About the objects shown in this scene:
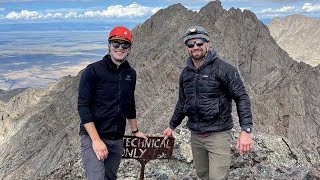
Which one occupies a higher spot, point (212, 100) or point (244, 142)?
point (212, 100)

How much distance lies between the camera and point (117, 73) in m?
6.68

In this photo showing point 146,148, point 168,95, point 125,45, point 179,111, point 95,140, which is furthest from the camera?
point 168,95

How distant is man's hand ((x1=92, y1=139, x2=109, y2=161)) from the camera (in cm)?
649

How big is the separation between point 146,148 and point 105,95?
162cm

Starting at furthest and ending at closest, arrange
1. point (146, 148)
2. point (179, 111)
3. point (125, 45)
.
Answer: point (146, 148) → point (179, 111) → point (125, 45)

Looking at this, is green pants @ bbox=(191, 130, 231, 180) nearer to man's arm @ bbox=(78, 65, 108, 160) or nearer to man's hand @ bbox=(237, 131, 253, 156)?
man's hand @ bbox=(237, 131, 253, 156)

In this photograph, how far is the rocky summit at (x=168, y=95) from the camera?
6594 cm

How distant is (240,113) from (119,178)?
3.88 meters

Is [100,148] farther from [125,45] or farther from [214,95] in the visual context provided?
[214,95]

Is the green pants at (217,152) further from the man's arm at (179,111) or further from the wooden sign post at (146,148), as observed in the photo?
the wooden sign post at (146,148)

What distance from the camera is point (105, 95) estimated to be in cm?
659

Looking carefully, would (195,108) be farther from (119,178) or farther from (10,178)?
(10,178)

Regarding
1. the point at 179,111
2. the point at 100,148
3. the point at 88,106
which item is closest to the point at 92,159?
the point at 100,148

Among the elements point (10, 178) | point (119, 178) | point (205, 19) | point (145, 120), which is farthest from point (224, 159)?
point (205, 19)
